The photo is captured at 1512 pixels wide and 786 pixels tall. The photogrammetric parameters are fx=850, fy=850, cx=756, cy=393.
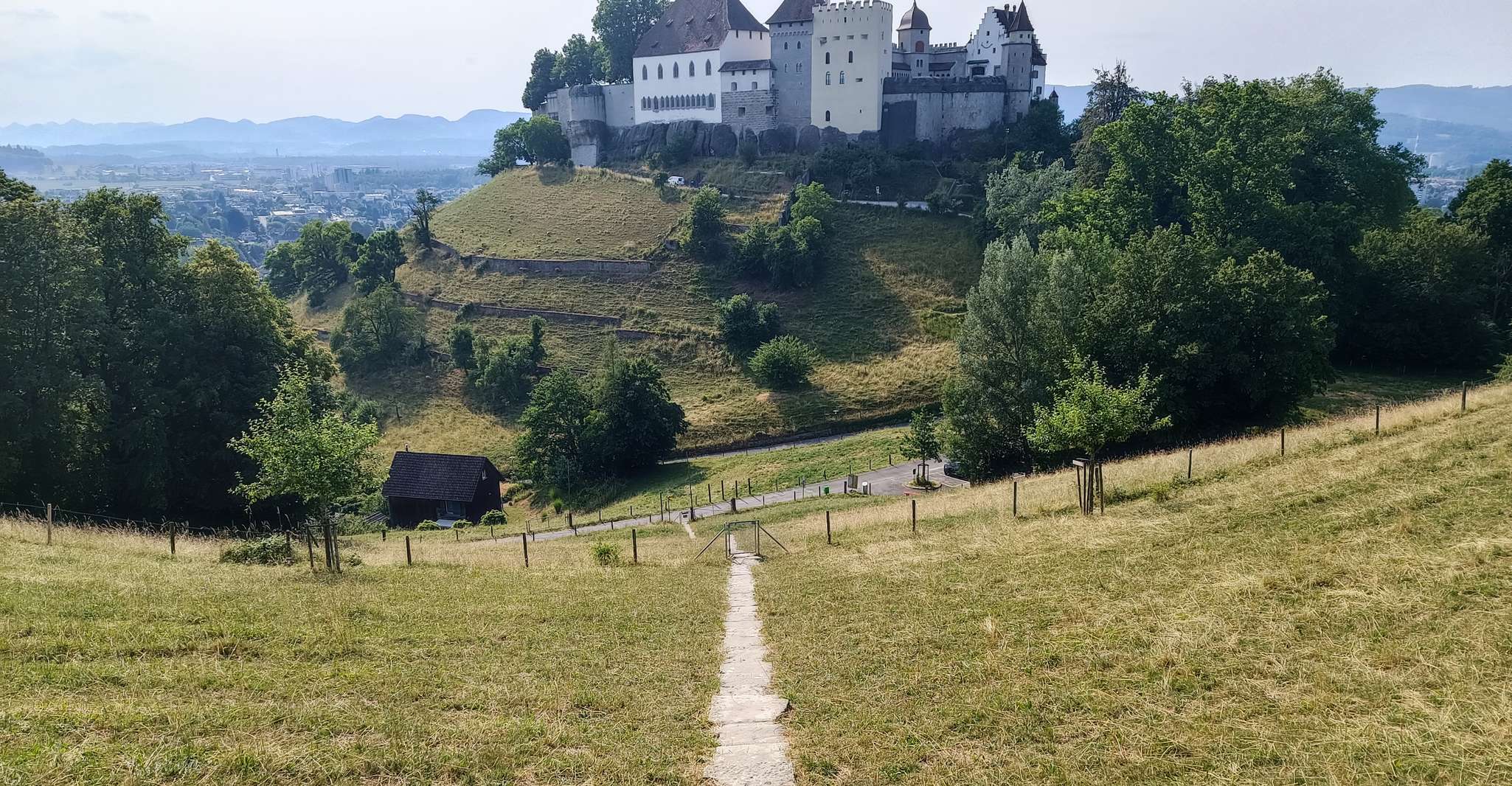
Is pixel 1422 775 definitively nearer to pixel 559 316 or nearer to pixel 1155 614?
pixel 1155 614

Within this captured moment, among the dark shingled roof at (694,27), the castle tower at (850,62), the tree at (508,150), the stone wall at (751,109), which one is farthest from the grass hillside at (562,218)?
the castle tower at (850,62)

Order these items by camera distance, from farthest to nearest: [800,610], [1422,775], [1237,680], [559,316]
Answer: [559,316] < [800,610] < [1237,680] < [1422,775]

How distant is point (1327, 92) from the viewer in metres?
44.0

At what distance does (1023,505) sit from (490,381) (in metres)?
41.7

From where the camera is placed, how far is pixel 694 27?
80125 millimetres

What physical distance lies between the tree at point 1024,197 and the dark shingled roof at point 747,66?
26210 millimetres

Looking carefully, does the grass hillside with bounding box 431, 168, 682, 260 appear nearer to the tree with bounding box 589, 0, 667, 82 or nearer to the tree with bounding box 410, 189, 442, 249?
the tree with bounding box 410, 189, 442, 249

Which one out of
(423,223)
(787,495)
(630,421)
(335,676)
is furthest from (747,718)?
(423,223)

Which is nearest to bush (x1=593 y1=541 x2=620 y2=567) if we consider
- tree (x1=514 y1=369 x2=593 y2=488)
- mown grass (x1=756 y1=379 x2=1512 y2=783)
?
mown grass (x1=756 y1=379 x2=1512 y2=783)

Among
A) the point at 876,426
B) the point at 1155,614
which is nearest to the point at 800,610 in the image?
the point at 1155,614

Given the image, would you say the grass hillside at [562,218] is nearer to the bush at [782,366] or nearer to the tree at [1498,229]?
the bush at [782,366]

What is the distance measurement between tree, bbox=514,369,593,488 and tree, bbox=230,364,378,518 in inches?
1014

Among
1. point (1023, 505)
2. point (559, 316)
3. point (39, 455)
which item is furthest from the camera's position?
point (559, 316)

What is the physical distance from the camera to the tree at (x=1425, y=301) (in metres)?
37.5
